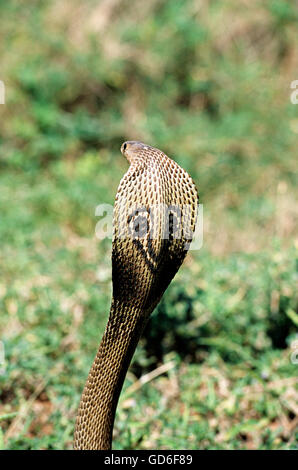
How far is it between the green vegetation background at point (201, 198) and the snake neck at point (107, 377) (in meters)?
0.37

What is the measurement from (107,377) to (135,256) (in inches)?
14.5

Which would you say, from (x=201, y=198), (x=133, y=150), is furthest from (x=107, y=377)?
(x=201, y=198)

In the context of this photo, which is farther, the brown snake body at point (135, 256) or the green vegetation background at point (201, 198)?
the green vegetation background at point (201, 198)

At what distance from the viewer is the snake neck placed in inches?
61.1

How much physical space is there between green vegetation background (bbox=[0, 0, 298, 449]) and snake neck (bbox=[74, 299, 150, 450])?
371mm

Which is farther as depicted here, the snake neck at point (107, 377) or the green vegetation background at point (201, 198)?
the green vegetation background at point (201, 198)

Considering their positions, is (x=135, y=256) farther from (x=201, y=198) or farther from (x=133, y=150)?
(x=201, y=198)

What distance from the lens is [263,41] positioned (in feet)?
19.9

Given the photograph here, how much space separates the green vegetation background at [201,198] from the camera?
250 cm

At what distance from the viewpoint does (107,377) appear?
159 centimetres

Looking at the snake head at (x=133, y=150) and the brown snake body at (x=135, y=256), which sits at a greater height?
the snake head at (x=133, y=150)

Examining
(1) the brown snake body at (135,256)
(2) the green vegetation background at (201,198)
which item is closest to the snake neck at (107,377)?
(1) the brown snake body at (135,256)

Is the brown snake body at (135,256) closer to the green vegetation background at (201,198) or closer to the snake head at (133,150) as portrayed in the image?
the snake head at (133,150)
